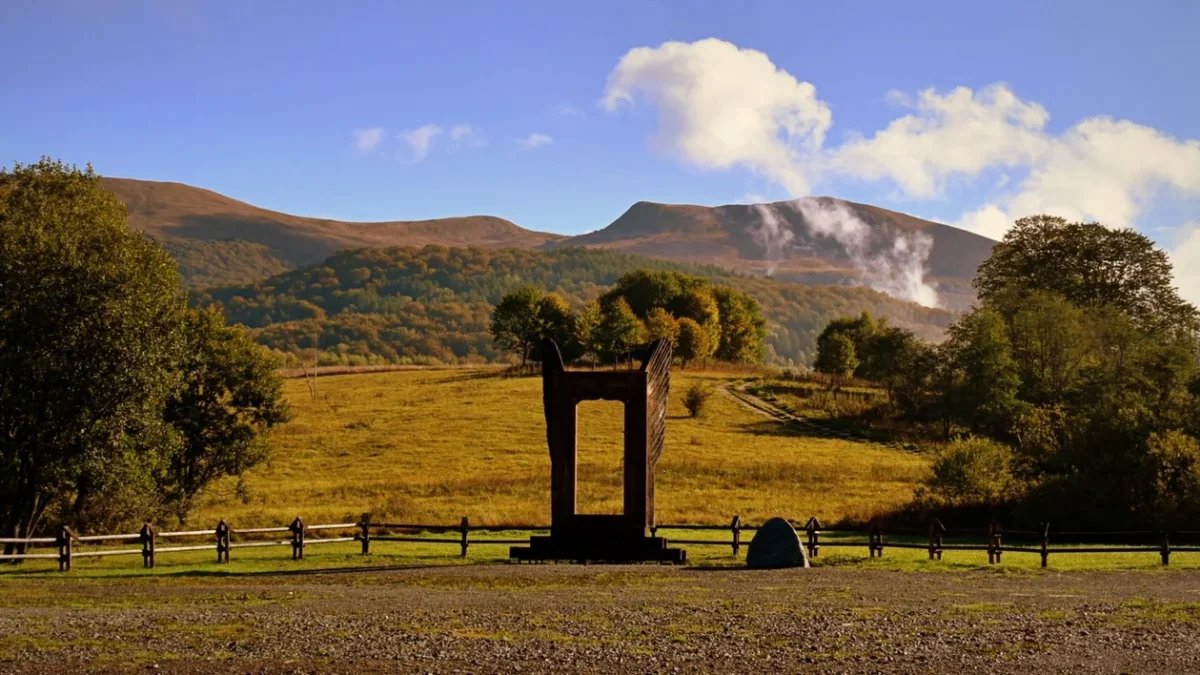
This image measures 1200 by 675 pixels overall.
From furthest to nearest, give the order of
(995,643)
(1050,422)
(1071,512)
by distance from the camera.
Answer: (1050,422) → (1071,512) → (995,643)

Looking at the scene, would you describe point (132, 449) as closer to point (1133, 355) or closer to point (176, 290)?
point (176, 290)

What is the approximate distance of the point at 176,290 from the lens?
42531 mm

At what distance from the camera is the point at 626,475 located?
33.1 meters

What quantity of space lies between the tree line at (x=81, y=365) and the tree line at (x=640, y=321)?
2282 inches

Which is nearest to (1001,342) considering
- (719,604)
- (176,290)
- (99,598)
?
(176,290)

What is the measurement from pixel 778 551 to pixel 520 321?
91402 mm

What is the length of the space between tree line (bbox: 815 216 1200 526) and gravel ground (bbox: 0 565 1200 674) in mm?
16656

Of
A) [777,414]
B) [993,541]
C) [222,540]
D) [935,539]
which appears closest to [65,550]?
[222,540]

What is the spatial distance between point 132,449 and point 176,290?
20.3ft

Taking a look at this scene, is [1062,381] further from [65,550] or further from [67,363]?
[65,550]

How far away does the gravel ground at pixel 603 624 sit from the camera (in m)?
17.1

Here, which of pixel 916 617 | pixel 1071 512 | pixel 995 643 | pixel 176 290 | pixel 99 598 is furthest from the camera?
pixel 1071 512

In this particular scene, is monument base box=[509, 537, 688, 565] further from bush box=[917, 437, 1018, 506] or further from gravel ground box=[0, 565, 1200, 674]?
bush box=[917, 437, 1018, 506]

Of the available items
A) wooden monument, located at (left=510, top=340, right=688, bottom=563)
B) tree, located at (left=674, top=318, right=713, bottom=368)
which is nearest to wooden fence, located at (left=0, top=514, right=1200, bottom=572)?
wooden monument, located at (left=510, top=340, right=688, bottom=563)
